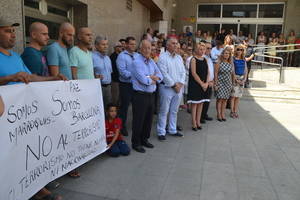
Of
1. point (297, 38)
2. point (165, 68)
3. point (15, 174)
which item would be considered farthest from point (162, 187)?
point (297, 38)

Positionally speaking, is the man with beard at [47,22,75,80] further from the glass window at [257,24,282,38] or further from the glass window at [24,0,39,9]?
the glass window at [257,24,282,38]

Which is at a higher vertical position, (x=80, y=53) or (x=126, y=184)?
(x=80, y=53)

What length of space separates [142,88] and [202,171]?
1485mm

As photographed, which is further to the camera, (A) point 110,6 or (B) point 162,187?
(A) point 110,6

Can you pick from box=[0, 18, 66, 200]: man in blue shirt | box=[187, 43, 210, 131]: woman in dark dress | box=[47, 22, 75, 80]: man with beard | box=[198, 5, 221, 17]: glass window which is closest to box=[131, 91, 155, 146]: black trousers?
box=[47, 22, 75, 80]: man with beard

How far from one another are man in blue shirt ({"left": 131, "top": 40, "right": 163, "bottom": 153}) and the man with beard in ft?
3.59

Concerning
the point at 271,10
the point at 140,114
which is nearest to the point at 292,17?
the point at 271,10

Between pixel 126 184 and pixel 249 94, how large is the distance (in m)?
7.67

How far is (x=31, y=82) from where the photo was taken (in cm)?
243

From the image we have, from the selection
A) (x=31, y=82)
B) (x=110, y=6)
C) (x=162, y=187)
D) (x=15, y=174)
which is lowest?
(x=162, y=187)

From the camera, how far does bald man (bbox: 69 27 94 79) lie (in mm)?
3367

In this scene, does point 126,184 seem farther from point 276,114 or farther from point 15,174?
point 276,114

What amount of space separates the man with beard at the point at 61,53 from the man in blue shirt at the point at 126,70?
1583 millimetres

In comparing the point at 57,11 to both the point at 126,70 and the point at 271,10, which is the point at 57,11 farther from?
the point at 271,10
